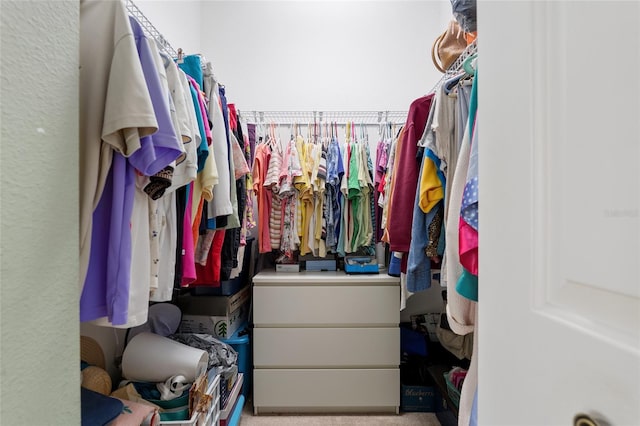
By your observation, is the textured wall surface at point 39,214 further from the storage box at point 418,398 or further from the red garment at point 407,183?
the storage box at point 418,398

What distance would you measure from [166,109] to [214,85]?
57 cm

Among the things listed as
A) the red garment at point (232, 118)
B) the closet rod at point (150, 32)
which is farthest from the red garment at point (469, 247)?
the red garment at point (232, 118)

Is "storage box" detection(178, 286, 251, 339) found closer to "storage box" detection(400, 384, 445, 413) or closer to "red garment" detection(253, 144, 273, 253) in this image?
"red garment" detection(253, 144, 273, 253)

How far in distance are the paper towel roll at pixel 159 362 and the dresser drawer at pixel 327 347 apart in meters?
0.64

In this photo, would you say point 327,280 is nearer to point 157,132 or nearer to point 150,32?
point 157,132

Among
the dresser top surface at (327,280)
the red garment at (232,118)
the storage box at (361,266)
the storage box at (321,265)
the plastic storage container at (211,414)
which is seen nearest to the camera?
the plastic storage container at (211,414)

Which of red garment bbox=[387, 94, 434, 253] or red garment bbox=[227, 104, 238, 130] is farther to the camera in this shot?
red garment bbox=[227, 104, 238, 130]

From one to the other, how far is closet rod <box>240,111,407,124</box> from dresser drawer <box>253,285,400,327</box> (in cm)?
125
